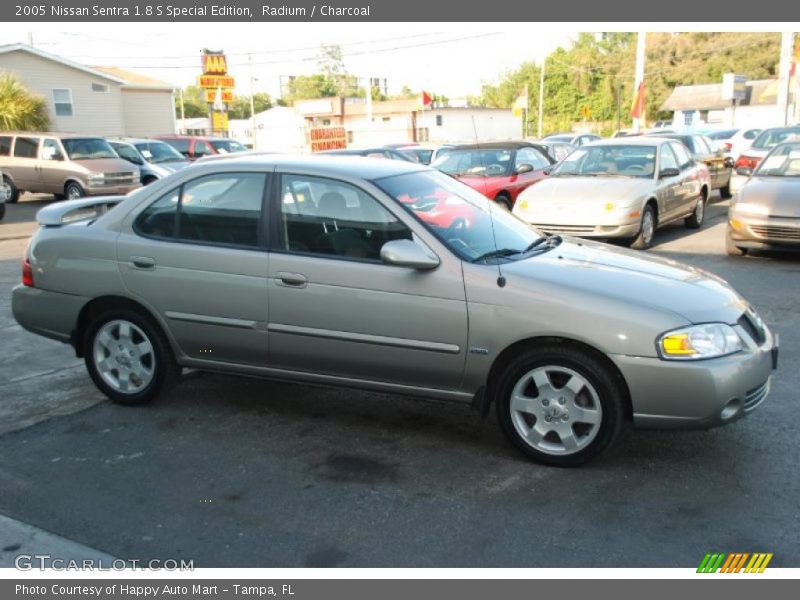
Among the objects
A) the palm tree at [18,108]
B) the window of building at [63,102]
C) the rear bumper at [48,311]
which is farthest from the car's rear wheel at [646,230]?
the window of building at [63,102]

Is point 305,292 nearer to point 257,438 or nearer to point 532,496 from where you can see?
point 257,438

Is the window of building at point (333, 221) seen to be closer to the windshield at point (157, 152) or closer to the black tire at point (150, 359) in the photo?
the black tire at point (150, 359)

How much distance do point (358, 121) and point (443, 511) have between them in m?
58.5

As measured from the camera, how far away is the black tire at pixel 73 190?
19.3 metres

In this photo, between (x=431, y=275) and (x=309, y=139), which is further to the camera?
(x=309, y=139)

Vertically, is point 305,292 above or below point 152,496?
above

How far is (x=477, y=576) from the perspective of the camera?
3.31m

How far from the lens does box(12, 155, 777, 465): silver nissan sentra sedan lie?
4129 mm

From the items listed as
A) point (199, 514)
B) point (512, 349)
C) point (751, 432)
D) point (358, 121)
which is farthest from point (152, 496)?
point (358, 121)

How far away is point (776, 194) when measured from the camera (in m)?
9.99

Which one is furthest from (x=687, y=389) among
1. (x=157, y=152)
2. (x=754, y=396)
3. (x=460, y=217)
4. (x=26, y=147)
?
(x=157, y=152)

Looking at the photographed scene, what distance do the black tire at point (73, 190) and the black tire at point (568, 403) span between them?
686 inches

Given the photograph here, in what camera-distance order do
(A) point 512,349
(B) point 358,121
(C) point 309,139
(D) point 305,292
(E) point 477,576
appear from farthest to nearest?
(B) point 358,121, (C) point 309,139, (D) point 305,292, (A) point 512,349, (E) point 477,576

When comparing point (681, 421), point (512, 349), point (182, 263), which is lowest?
point (681, 421)
